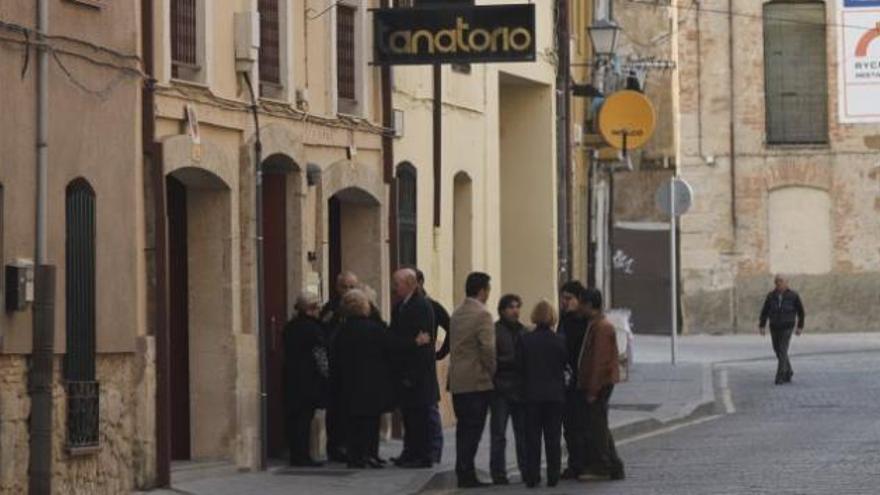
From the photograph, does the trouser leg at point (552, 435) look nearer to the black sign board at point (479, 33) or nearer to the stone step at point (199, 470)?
the stone step at point (199, 470)

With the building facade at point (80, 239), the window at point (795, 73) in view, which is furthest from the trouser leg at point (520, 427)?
the window at point (795, 73)

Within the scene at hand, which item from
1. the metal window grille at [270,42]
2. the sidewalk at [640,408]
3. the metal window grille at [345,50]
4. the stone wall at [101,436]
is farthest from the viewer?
the metal window grille at [345,50]

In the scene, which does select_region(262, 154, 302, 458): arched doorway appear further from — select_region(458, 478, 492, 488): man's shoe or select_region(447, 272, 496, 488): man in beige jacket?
select_region(458, 478, 492, 488): man's shoe

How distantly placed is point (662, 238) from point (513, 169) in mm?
21062

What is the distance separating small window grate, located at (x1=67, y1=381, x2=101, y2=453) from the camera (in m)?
18.8

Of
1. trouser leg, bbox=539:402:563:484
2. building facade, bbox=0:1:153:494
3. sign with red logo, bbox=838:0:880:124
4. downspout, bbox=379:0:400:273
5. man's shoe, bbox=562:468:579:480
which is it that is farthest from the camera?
sign with red logo, bbox=838:0:880:124

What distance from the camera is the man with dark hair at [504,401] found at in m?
21.9

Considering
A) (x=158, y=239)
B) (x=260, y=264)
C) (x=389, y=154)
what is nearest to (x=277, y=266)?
(x=260, y=264)

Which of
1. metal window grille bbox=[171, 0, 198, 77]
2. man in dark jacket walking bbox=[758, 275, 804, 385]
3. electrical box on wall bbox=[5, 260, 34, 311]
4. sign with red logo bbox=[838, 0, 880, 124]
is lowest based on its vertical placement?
man in dark jacket walking bbox=[758, 275, 804, 385]

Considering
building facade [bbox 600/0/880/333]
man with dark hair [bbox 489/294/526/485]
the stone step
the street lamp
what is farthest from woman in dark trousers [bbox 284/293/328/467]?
building facade [bbox 600/0/880/333]

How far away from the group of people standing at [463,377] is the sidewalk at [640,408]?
1.59 feet

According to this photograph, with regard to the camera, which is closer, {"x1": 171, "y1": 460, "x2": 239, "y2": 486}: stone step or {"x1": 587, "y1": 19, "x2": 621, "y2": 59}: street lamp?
{"x1": 171, "y1": 460, "x2": 239, "y2": 486}: stone step

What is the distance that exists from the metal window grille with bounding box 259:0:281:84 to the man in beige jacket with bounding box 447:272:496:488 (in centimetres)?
347

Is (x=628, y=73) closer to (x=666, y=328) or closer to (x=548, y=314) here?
(x=666, y=328)
